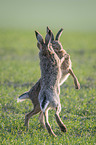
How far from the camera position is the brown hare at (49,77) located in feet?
18.0

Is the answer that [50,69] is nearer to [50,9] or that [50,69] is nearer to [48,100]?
[48,100]

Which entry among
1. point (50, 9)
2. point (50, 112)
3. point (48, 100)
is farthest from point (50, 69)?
point (50, 9)

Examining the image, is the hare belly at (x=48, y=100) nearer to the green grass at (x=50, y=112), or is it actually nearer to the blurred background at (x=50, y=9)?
the green grass at (x=50, y=112)

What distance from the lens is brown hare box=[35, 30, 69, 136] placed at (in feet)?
18.0

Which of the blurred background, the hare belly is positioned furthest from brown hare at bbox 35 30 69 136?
the blurred background

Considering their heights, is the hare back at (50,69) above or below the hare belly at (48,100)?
above

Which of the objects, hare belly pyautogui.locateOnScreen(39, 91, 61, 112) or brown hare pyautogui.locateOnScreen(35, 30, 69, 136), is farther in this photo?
brown hare pyautogui.locateOnScreen(35, 30, 69, 136)

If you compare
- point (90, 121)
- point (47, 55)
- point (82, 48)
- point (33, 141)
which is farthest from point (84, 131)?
point (82, 48)

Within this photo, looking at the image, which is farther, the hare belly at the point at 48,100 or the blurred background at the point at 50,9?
the blurred background at the point at 50,9

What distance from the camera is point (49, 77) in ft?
18.5

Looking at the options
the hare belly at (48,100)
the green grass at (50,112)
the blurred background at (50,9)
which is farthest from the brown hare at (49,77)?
the blurred background at (50,9)

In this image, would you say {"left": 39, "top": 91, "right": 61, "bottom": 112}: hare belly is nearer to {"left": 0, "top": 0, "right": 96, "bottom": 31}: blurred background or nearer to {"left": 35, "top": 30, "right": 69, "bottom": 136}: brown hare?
{"left": 35, "top": 30, "right": 69, "bottom": 136}: brown hare

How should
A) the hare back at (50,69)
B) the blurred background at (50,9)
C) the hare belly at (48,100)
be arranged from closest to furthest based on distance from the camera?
the hare belly at (48,100) < the hare back at (50,69) < the blurred background at (50,9)

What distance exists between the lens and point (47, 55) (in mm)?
5727
